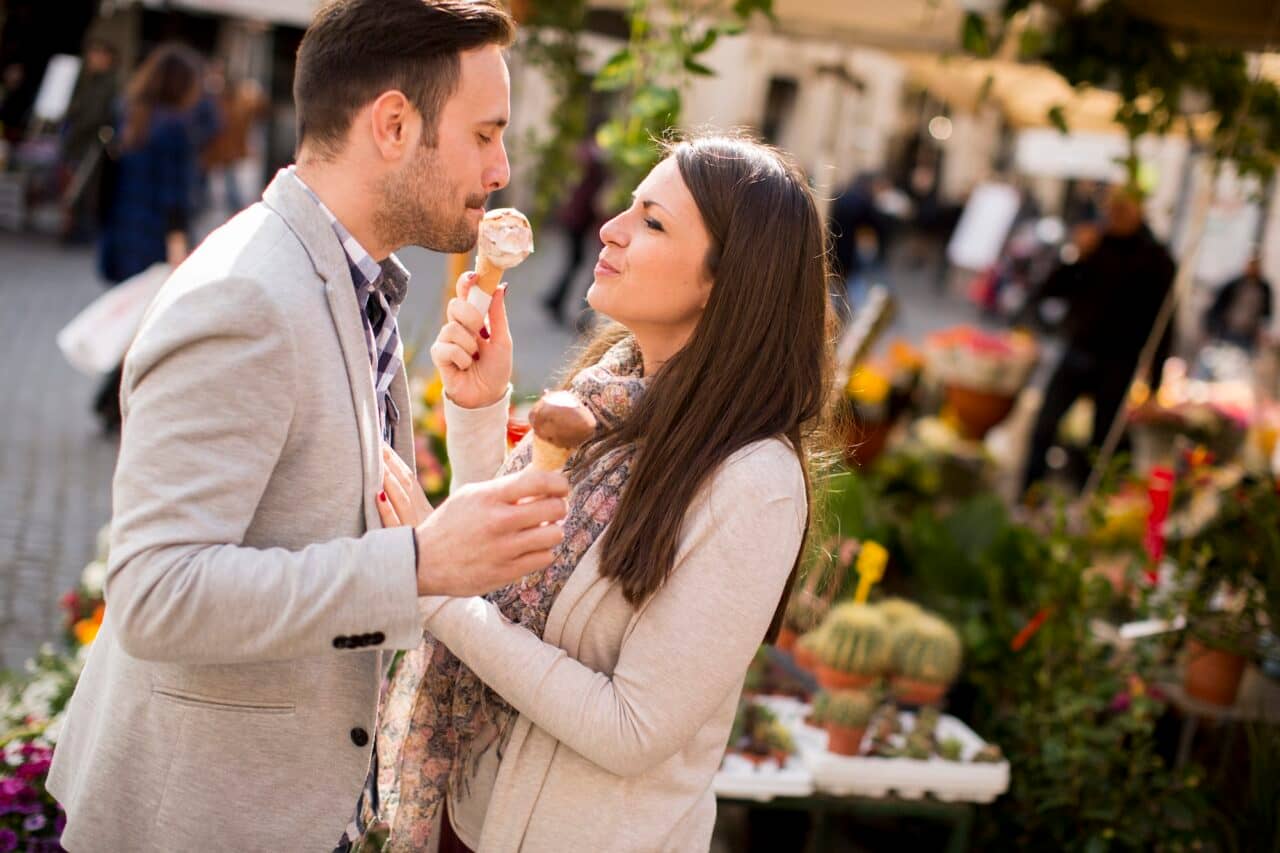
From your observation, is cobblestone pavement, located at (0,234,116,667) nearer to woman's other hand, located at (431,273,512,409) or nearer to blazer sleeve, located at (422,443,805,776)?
woman's other hand, located at (431,273,512,409)

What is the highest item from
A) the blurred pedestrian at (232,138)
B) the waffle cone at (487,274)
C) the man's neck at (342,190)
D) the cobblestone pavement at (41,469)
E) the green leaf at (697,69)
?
the green leaf at (697,69)

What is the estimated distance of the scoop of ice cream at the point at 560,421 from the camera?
5.26 feet

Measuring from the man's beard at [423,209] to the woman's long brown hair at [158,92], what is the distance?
19.5 feet

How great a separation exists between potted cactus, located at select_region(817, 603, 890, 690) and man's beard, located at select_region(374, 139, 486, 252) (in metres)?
2.17

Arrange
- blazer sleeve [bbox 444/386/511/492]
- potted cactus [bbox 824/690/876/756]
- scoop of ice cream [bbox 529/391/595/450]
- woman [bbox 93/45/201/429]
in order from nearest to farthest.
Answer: scoop of ice cream [bbox 529/391/595/450] < blazer sleeve [bbox 444/386/511/492] < potted cactus [bbox 824/690/876/756] < woman [bbox 93/45/201/429]

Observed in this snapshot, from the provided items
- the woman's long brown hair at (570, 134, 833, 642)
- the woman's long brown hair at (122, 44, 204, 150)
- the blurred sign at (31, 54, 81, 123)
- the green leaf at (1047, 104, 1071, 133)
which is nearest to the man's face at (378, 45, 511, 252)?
the woman's long brown hair at (570, 134, 833, 642)

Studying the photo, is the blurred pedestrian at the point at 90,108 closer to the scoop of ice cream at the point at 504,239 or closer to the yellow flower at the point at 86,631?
the yellow flower at the point at 86,631

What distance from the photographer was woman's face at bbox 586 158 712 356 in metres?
1.97

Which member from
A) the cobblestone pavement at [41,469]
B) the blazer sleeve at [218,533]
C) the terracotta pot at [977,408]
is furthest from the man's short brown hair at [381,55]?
the terracotta pot at [977,408]

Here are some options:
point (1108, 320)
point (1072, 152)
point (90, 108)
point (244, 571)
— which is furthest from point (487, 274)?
point (1072, 152)

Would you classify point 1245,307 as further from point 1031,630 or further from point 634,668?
point 634,668

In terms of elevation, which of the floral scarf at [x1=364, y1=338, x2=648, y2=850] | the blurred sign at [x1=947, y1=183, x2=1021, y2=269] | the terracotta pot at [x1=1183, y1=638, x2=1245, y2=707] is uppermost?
the floral scarf at [x1=364, y1=338, x2=648, y2=850]

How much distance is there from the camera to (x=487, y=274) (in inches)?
79.9

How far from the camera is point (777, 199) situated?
198 centimetres
